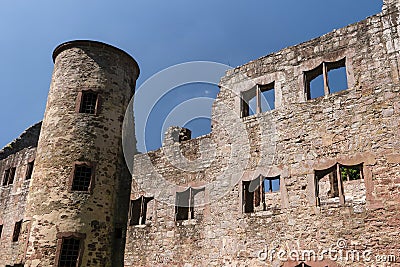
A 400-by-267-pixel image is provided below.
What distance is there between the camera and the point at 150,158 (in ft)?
54.0

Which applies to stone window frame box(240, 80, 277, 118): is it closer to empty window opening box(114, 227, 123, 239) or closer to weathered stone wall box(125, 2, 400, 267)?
weathered stone wall box(125, 2, 400, 267)

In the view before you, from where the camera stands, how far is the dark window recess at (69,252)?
1445cm

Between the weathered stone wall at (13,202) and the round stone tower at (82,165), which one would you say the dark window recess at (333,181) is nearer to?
the round stone tower at (82,165)

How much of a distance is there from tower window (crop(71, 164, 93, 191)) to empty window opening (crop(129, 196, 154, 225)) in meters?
1.99

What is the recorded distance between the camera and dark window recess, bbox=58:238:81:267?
569 inches

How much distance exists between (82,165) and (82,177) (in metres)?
0.48

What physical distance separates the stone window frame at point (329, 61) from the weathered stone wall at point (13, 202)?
53.5 feet

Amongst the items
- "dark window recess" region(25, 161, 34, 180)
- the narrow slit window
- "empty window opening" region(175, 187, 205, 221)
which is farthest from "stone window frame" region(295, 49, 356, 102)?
the narrow slit window

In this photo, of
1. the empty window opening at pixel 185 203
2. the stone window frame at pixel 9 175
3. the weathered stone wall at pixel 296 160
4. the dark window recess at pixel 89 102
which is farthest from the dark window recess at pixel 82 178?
the stone window frame at pixel 9 175

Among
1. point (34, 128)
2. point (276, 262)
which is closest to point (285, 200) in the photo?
point (276, 262)

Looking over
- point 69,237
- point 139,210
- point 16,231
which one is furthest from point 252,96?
point 16,231

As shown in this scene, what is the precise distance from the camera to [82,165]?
15.8m

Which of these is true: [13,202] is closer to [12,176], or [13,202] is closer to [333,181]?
[12,176]

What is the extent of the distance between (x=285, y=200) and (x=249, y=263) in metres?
2.17
